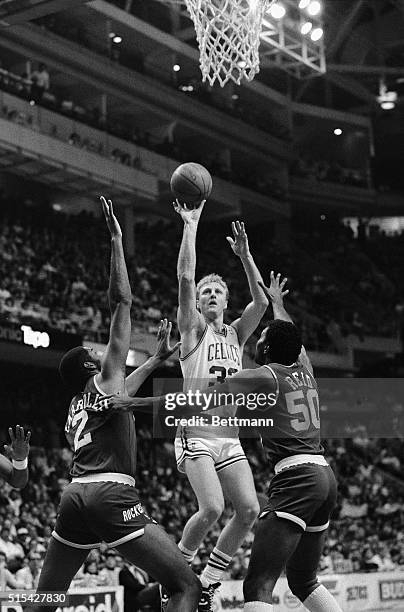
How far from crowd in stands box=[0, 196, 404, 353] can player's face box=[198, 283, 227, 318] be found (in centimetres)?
1044

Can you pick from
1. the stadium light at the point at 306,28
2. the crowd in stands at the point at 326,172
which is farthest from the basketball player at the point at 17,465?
the crowd in stands at the point at 326,172

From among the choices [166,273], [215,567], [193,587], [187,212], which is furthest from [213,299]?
[166,273]

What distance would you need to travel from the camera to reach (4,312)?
722 inches

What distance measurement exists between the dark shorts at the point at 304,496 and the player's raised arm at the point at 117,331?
1224mm

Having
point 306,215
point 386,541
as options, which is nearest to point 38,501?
point 386,541

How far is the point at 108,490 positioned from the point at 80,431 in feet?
1.63

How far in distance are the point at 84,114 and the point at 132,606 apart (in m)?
17.6

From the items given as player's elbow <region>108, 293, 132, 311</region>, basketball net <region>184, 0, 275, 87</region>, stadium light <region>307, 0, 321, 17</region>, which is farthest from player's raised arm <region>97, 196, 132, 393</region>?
stadium light <region>307, 0, 321, 17</region>

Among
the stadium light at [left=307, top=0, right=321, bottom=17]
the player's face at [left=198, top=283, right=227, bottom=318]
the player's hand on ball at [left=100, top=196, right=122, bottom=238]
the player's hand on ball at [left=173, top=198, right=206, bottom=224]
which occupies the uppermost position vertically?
the stadium light at [left=307, top=0, right=321, bottom=17]

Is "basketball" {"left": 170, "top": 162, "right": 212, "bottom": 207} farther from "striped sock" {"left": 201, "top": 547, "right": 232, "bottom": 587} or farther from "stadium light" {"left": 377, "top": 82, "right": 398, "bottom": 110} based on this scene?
"stadium light" {"left": 377, "top": 82, "right": 398, "bottom": 110}

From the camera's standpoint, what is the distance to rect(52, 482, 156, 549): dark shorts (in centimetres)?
563

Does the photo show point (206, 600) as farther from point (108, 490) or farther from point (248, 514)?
point (108, 490)

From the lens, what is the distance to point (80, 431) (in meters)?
6.05

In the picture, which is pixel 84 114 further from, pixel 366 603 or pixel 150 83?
pixel 366 603
